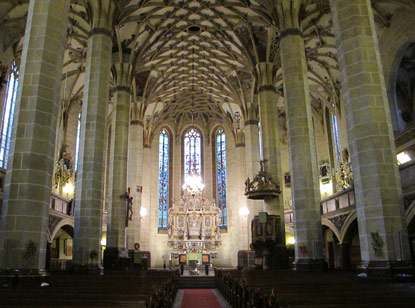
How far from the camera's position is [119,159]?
63.3 ft

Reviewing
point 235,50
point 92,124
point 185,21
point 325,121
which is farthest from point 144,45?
Result: point 325,121

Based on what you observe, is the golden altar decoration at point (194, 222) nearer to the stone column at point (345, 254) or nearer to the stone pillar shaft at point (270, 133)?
the stone column at point (345, 254)

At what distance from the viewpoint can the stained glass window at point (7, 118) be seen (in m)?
18.3

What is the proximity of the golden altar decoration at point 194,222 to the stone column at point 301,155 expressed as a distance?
18.2 m

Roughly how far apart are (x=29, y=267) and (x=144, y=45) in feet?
56.1

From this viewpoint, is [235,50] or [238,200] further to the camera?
[238,200]

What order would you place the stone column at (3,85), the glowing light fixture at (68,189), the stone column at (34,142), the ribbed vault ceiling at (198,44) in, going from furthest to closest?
the glowing light fixture at (68,189) < the ribbed vault ceiling at (198,44) < the stone column at (3,85) < the stone column at (34,142)

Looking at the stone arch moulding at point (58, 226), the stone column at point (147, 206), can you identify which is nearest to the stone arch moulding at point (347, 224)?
the stone column at point (147, 206)

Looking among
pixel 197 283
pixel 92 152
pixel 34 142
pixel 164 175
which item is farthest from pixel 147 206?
pixel 34 142

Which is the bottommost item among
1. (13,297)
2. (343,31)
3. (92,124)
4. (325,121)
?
(13,297)

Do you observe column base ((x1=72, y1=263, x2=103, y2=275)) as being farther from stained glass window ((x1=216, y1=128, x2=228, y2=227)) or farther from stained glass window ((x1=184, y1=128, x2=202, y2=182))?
stained glass window ((x1=184, y1=128, x2=202, y2=182))

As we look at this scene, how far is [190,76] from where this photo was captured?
29562 mm

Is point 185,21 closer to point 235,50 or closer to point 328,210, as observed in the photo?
point 235,50

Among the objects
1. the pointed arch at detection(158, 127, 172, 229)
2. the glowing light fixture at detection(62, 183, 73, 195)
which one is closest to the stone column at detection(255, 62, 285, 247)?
the glowing light fixture at detection(62, 183, 73, 195)
